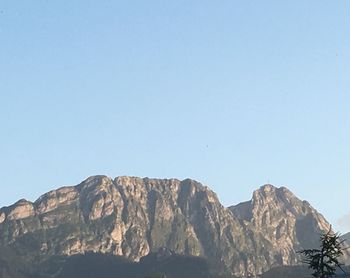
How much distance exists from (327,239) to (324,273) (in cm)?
333

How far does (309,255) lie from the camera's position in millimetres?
66312

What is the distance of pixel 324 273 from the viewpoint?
210ft

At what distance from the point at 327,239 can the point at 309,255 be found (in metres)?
3.02

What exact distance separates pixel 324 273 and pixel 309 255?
9.38 feet
